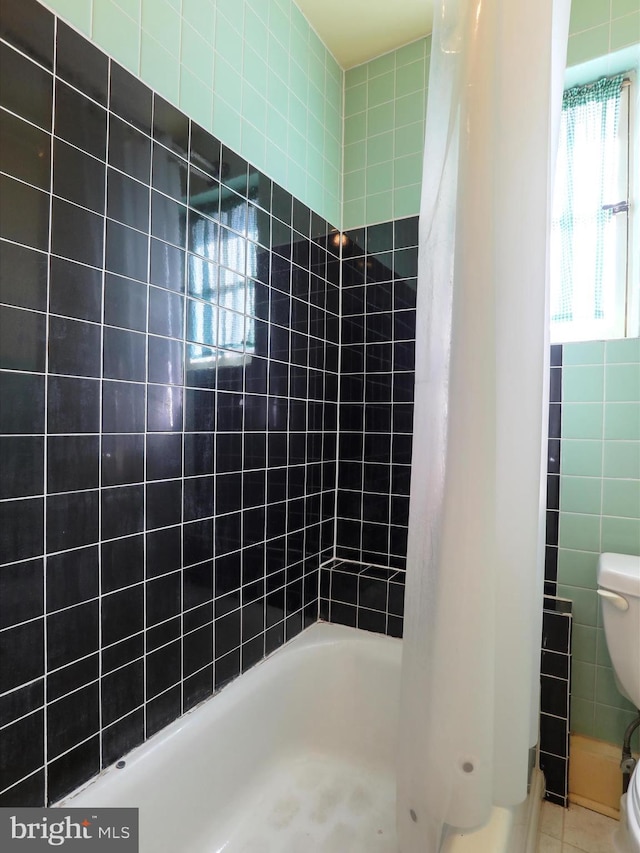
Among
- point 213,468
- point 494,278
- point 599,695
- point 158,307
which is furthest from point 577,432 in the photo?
point 158,307

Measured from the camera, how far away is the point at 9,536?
0.83m

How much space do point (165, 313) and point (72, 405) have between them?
32cm

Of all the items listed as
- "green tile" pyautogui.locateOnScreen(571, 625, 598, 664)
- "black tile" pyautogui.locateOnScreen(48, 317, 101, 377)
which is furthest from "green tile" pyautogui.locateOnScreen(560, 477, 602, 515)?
"black tile" pyautogui.locateOnScreen(48, 317, 101, 377)

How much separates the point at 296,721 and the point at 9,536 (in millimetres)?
1140

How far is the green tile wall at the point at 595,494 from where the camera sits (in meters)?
1.41

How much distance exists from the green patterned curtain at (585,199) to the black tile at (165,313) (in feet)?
4.12

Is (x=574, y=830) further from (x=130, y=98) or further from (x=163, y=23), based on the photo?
(x=163, y=23)

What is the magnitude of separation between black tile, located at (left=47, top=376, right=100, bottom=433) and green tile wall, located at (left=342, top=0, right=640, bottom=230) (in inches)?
51.5

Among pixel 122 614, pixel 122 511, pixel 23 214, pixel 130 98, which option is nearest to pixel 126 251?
pixel 23 214

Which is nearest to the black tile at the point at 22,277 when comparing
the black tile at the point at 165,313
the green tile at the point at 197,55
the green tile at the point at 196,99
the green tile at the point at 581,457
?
the black tile at the point at 165,313

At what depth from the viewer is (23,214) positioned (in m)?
0.83

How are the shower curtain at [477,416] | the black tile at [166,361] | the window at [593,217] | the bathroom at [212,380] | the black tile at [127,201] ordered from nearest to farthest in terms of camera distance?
the shower curtain at [477,416]
the bathroom at [212,380]
the black tile at [127,201]
the black tile at [166,361]
the window at [593,217]

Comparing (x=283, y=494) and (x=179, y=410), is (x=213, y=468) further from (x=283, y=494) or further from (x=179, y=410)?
(x=283, y=494)

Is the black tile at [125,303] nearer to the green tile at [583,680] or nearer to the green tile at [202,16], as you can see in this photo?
the green tile at [202,16]
